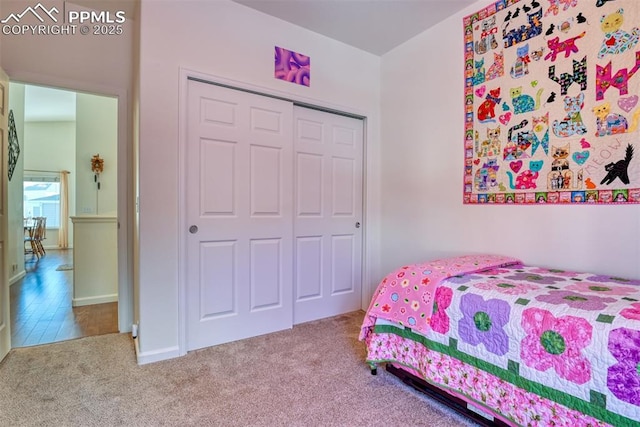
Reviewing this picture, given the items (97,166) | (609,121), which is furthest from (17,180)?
(609,121)

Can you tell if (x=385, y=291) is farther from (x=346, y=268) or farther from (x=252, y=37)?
(x=252, y=37)

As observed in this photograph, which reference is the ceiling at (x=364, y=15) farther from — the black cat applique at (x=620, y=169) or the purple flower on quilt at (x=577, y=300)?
the purple flower on quilt at (x=577, y=300)

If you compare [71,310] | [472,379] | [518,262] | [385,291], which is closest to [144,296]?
[385,291]

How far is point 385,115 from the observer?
313 cm

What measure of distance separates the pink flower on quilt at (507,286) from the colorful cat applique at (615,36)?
1.39m

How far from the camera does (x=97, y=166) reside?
3701 millimetres

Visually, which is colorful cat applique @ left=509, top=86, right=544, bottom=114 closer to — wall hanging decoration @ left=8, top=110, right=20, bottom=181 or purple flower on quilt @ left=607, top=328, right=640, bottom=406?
purple flower on quilt @ left=607, top=328, right=640, bottom=406

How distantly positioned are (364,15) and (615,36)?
1636 millimetres

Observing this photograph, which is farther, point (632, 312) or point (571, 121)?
point (571, 121)

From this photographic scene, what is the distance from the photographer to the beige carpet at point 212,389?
59.2 inches

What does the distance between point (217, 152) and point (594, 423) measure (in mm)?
2445

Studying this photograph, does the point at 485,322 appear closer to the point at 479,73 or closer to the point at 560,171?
the point at 560,171

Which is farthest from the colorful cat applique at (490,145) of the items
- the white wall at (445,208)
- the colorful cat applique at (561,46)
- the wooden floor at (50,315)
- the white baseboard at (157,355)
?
the wooden floor at (50,315)

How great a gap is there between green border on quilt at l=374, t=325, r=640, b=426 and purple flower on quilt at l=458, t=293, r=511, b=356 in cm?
7
